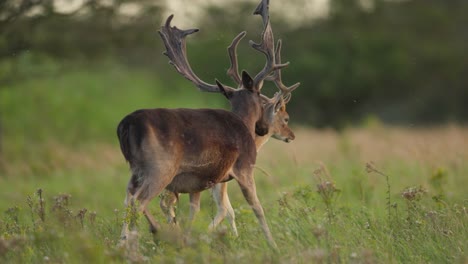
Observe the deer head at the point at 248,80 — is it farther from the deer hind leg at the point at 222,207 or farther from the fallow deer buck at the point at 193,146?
the deer hind leg at the point at 222,207

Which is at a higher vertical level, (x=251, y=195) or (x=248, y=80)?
(x=248, y=80)

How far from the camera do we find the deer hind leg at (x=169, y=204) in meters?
7.89

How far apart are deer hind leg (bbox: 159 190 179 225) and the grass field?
228 millimetres

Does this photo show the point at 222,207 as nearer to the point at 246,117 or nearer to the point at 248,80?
the point at 246,117

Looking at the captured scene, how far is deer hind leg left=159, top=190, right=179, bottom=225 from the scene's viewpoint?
7.89 metres

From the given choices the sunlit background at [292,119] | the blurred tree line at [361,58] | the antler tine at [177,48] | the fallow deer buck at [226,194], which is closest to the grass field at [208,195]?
the sunlit background at [292,119]

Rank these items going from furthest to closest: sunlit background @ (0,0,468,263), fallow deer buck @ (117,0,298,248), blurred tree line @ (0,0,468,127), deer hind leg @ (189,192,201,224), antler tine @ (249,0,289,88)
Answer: blurred tree line @ (0,0,468,127)
antler tine @ (249,0,289,88)
deer hind leg @ (189,192,201,224)
sunlit background @ (0,0,468,263)
fallow deer buck @ (117,0,298,248)

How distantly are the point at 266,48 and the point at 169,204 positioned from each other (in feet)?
6.97

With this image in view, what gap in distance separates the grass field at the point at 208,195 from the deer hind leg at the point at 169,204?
23 cm

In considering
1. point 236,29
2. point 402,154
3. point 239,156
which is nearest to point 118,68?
point 236,29

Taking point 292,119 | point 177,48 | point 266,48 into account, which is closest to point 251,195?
point 266,48

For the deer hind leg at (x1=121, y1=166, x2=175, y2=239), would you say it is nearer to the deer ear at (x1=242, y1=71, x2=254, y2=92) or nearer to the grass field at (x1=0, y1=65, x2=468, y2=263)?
the grass field at (x1=0, y1=65, x2=468, y2=263)

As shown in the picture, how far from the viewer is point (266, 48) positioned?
9.12m

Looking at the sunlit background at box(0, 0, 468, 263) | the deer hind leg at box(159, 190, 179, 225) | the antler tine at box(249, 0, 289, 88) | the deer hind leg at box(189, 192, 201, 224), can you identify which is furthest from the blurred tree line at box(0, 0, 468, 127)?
the deer hind leg at box(159, 190, 179, 225)
